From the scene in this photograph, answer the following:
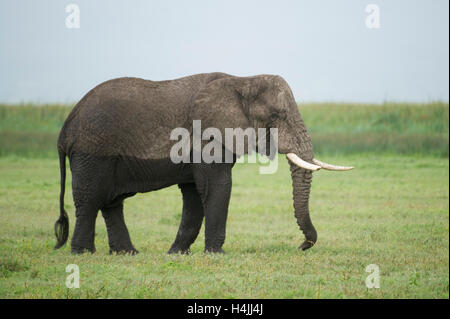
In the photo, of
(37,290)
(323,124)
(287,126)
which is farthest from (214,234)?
(323,124)

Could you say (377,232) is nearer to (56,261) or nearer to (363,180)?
(56,261)

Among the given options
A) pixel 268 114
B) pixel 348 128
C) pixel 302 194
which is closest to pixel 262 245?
pixel 302 194

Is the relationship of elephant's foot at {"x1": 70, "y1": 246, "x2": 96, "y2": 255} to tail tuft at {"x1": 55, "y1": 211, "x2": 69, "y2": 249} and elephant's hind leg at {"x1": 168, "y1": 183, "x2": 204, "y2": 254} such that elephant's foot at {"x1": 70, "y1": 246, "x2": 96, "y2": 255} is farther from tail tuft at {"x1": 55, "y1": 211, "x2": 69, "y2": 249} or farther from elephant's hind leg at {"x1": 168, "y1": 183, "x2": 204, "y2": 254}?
elephant's hind leg at {"x1": 168, "y1": 183, "x2": 204, "y2": 254}

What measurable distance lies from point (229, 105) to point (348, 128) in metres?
23.4

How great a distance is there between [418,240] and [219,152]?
4.30 metres

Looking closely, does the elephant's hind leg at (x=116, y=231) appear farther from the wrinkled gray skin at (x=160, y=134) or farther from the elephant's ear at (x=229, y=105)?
the elephant's ear at (x=229, y=105)

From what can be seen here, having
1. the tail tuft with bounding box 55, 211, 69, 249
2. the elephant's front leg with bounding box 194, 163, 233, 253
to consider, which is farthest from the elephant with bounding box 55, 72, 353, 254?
the tail tuft with bounding box 55, 211, 69, 249

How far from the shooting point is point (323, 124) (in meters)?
34.4

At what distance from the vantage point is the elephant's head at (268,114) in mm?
10281

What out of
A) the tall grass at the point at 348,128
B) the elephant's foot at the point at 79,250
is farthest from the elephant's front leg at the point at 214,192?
the tall grass at the point at 348,128

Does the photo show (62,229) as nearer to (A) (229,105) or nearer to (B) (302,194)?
(A) (229,105)

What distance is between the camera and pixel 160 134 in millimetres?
10508

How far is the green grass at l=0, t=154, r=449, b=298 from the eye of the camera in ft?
28.6

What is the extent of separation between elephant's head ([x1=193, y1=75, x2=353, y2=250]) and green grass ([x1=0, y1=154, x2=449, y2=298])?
1.10 meters
